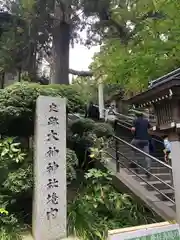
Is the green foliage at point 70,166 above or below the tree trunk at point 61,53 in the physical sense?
below

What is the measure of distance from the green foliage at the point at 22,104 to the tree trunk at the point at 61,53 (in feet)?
14.5

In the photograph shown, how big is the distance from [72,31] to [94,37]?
101cm

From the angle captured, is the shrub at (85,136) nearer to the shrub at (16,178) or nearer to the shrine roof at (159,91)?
the shrub at (16,178)

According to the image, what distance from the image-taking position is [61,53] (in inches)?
478

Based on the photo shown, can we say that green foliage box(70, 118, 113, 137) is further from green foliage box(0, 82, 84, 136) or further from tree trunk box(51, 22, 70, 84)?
tree trunk box(51, 22, 70, 84)

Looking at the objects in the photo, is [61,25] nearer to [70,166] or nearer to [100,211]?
[70,166]

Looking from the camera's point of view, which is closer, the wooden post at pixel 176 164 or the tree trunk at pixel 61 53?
the wooden post at pixel 176 164

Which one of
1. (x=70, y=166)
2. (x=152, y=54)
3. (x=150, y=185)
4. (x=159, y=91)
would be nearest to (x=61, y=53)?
(x=152, y=54)

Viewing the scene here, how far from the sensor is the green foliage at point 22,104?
653 cm

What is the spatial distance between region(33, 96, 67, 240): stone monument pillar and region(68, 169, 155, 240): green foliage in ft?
1.24

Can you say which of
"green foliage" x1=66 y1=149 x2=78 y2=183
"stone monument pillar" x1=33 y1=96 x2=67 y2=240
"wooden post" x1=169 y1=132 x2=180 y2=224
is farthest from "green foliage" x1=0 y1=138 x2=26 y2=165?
"wooden post" x1=169 y1=132 x2=180 y2=224

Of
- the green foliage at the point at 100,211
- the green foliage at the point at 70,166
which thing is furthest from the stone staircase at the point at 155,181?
the green foliage at the point at 70,166

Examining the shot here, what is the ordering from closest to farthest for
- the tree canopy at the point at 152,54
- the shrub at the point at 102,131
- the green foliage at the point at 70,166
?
the green foliage at the point at 70,166
the tree canopy at the point at 152,54
the shrub at the point at 102,131

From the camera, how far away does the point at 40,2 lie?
10.8 m
